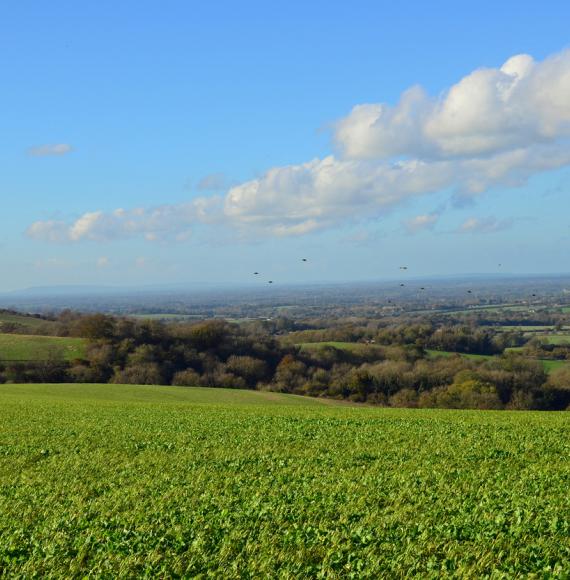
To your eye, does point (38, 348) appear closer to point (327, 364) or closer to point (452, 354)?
point (327, 364)

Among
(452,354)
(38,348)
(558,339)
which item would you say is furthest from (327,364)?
(558,339)

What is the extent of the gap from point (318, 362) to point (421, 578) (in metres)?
88.9

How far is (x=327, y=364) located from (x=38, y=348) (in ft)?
141

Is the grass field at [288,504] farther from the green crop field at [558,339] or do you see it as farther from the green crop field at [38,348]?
the green crop field at [558,339]

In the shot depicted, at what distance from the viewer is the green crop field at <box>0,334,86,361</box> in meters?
87.8

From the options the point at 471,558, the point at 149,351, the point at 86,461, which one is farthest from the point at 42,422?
the point at 149,351

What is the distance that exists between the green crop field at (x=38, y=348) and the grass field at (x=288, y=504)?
69.5 meters

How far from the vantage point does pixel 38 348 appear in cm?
9162

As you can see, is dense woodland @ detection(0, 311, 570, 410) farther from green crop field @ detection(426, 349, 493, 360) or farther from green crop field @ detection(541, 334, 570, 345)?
green crop field @ detection(541, 334, 570, 345)

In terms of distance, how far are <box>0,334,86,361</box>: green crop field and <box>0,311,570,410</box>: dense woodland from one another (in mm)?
1923

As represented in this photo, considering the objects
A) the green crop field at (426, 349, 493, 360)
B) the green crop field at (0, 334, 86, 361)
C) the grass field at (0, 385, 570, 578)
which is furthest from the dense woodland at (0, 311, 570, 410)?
the grass field at (0, 385, 570, 578)

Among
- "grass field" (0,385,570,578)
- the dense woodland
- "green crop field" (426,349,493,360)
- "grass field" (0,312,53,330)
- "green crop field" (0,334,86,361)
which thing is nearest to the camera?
"grass field" (0,385,570,578)

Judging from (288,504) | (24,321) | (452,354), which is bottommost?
(452,354)

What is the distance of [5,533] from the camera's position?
32.4 ft
